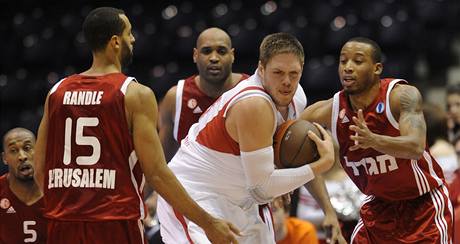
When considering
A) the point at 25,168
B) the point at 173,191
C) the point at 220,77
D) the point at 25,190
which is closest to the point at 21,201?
the point at 25,190

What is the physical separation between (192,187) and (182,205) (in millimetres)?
740

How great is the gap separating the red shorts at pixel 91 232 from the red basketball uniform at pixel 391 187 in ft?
5.74

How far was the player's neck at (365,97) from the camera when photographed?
596cm

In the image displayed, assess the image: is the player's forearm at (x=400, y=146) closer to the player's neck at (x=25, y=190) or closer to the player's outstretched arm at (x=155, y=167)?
the player's outstretched arm at (x=155, y=167)

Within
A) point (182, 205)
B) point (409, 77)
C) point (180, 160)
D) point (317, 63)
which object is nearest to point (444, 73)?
point (409, 77)

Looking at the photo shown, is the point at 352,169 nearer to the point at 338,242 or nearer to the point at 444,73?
the point at 338,242

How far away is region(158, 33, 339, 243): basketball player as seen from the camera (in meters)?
5.14

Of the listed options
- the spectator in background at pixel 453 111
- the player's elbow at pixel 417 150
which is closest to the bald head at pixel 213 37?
the player's elbow at pixel 417 150

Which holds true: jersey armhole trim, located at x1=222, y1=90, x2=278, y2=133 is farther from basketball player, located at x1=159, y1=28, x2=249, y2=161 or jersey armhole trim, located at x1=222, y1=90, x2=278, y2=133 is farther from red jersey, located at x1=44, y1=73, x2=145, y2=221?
basketball player, located at x1=159, y1=28, x2=249, y2=161

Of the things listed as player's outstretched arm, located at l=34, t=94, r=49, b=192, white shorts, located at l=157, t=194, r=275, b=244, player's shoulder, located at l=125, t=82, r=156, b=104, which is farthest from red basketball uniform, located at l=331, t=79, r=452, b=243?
player's outstretched arm, located at l=34, t=94, r=49, b=192

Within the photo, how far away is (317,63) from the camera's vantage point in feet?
37.8

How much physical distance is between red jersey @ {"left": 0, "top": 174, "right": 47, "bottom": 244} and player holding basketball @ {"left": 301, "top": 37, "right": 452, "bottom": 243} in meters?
2.09

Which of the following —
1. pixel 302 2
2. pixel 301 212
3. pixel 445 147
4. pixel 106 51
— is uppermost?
pixel 302 2

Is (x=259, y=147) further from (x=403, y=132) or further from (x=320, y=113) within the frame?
(x=320, y=113)
